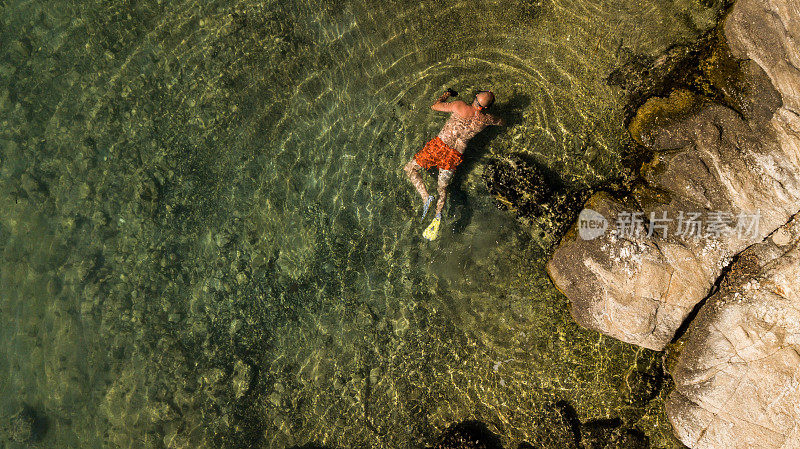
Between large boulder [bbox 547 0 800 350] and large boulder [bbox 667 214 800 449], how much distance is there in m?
0.27

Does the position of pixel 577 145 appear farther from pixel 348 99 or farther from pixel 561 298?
pixel 348 99

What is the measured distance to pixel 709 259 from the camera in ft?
19.2

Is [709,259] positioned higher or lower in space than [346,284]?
lower

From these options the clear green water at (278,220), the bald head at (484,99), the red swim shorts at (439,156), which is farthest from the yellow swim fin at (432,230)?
the bald head at (484,99)

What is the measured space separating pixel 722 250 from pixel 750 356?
56.5 inches

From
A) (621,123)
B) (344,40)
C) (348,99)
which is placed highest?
(344,40)

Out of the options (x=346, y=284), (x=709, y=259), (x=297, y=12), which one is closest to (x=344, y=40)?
(x=297, y=12)

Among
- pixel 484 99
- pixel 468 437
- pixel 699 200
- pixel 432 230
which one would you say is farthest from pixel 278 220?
pixel 699 200

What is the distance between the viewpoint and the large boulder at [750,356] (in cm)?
552

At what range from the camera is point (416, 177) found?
657 cm

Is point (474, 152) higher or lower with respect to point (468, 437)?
higher

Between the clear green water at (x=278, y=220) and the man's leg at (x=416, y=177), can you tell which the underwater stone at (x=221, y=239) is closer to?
the clear green water at (x=278, y=220)

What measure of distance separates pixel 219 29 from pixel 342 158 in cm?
280

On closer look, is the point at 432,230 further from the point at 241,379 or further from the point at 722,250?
the point at 722,250
